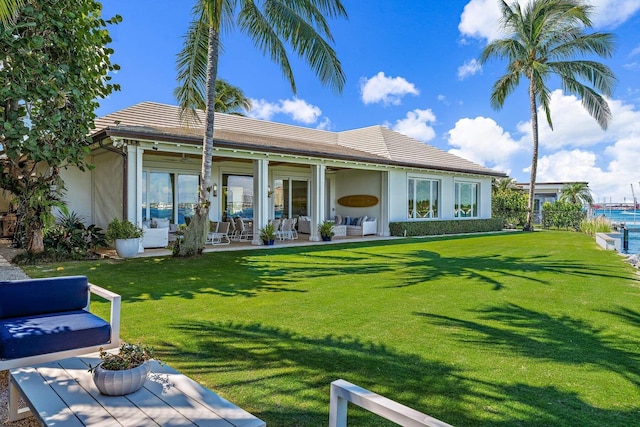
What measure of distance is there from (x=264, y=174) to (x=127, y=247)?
17.3 ft

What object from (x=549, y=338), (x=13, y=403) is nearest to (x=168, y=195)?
(x=13, y=403)

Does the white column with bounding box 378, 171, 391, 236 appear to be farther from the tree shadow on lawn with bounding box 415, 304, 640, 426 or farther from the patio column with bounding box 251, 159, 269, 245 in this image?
the tree shadow on lawn with bounding box 415, 304, 640, 426

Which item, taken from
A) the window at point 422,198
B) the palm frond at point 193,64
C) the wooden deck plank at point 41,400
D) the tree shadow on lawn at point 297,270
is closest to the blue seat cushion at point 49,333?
the wooden deck plank at point 41,400

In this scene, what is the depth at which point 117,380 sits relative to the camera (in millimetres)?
2508

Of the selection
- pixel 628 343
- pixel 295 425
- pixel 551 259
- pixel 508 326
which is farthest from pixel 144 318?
pixel 551 259

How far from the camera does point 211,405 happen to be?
2.46m

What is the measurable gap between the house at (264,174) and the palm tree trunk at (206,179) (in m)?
1.59

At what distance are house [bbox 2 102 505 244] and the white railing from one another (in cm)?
1054

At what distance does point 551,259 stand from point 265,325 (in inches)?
392

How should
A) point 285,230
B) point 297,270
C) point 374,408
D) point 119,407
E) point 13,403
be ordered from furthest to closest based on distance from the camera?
1. point 285,230
2. point 297,270
3. point 13,403
4. point 119,407
5. point 374,408

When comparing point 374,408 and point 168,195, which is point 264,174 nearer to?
point 168,195

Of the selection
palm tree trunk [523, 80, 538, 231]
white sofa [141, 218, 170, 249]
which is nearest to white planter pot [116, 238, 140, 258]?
white sofa [141, 218, 170, 249]

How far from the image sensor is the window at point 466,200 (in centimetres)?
2230

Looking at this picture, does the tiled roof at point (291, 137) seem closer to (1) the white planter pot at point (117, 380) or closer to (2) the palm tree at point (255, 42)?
(2) the palm tree at point (255, 42)
